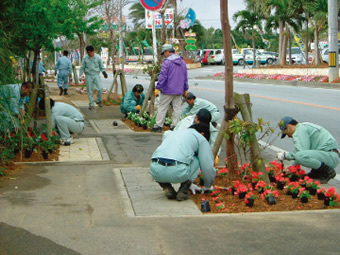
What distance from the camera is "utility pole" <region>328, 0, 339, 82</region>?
26.6 meters

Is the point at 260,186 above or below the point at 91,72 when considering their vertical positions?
below

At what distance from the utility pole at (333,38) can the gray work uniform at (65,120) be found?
17.3 metres

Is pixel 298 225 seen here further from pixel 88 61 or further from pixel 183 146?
pixel 88 61

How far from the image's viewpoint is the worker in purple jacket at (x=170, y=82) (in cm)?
1317

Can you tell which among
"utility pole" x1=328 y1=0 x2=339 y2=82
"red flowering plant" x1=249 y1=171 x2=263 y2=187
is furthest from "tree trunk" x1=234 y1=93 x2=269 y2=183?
"utility pole" x1=328 y1=0 x2=339 y2=82

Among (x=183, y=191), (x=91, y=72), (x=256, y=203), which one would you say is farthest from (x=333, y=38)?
(x=183, y=191)

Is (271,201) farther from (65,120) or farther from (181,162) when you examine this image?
(65,120)

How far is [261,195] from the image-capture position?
24.6ft

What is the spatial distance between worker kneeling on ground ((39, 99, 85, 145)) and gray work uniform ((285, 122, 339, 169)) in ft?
14.9

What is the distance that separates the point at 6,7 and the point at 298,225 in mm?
5962

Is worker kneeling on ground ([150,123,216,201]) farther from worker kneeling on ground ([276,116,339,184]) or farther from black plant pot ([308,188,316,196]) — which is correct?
worker kneeling on ground ([276,116,339,184])

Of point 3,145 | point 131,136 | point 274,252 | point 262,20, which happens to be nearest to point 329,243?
point 274,252

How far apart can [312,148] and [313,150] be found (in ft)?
0.45

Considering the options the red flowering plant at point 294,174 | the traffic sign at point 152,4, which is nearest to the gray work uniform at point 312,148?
the red flowering plant at point 294,174
